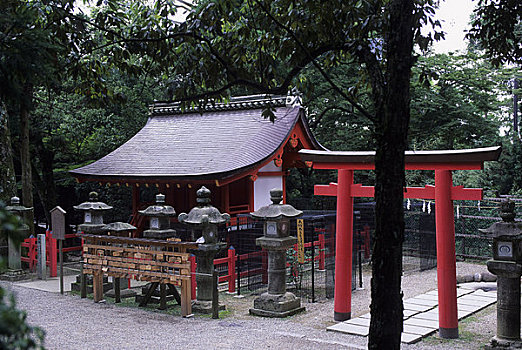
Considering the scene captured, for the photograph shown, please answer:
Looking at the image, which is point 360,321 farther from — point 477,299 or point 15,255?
point 15,255

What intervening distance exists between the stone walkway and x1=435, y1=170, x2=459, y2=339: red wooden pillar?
0.38 m

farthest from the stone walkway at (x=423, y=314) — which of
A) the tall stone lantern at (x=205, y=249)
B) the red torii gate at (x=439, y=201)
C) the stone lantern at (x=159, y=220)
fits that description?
the stone lantern at (x=159, y=220)

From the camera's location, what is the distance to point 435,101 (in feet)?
59.8

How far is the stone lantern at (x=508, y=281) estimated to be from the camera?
23.6 feet

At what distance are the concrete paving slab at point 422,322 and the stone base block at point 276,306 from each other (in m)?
1.95

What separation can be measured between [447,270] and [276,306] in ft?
9.96

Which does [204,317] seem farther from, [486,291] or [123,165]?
[123,165]

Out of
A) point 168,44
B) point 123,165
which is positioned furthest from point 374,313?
point 123,165

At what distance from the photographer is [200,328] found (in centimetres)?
862

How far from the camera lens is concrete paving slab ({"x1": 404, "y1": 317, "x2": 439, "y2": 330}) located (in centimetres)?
857

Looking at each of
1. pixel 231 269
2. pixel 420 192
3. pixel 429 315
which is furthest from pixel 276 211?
pixel 429 315

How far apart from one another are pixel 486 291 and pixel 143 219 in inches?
379

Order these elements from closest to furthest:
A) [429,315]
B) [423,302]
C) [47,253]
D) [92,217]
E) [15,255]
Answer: [429,315], [423,302], [92,217], [15,255], [47,253]

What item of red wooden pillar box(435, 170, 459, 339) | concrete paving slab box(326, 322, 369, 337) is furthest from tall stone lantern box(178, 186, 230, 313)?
red wooden pillar box(435, 170, 459, 339)
